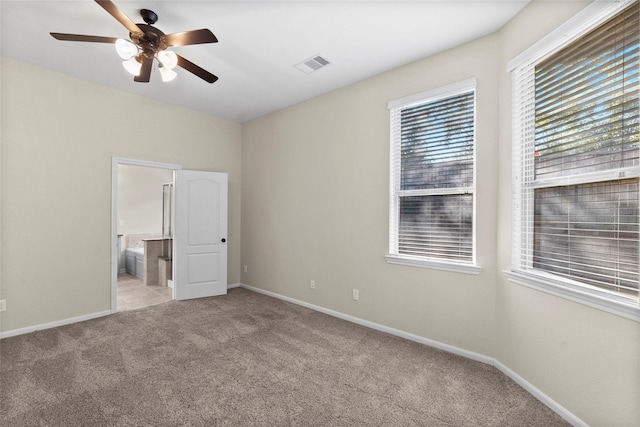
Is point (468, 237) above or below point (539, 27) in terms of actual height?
below

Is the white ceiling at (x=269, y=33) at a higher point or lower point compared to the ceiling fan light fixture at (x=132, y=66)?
higher

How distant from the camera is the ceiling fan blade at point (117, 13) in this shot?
5.70 feet

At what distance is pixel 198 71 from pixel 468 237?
2.82 m

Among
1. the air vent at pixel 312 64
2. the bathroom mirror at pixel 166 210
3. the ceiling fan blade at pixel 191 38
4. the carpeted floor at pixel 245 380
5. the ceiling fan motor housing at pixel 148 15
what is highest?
the air vent at pixel 312 64

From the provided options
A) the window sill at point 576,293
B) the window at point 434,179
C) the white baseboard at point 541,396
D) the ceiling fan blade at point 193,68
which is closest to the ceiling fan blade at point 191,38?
the ceiling fan blade at point 193,68

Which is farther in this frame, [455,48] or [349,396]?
[455,48]

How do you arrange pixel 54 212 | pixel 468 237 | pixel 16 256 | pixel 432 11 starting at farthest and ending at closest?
pixel 54 212
pixel 16 256
pixel 468 237
pixel 432 11

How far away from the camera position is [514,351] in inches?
93.6

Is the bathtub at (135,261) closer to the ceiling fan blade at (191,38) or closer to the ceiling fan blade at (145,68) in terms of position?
the ceiling fan blade at (145,68)

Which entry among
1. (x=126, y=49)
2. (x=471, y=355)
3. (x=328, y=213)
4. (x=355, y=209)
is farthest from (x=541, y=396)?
(x=126, y=49)

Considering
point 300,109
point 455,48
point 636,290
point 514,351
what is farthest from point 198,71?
point 514,351

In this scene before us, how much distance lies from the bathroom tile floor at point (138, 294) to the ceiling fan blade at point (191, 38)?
3506mm

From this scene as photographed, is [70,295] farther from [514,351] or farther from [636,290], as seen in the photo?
[636,290]

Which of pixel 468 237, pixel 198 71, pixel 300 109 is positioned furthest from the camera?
pixel 300 109
